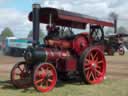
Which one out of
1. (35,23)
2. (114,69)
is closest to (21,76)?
(35,23)

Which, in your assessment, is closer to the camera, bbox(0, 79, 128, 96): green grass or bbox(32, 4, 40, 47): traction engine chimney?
bbox(0, 79, 128, 96): green grass

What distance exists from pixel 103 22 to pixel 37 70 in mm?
3466

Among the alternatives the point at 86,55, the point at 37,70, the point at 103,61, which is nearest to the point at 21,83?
the point at 37,70

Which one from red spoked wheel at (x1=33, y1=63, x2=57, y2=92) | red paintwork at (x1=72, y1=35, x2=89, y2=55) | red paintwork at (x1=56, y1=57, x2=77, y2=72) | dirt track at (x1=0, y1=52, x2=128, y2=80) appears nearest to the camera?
red spoked wheel at (x1=33, y1=63, x2=57, y2=92)

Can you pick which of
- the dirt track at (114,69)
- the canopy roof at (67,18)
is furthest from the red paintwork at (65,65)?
the dirt track at (114,69)

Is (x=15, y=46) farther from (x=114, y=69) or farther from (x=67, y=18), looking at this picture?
(x=67, y=18)

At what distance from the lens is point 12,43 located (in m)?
39.0

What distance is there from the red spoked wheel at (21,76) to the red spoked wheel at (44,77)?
2.18 ft

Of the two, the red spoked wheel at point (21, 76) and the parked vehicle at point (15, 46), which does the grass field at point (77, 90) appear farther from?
the parked vehicle at point (15, 46)

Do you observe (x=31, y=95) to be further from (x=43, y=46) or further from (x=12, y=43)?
(x=12, y=43)

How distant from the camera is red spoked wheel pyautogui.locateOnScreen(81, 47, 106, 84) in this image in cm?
1075

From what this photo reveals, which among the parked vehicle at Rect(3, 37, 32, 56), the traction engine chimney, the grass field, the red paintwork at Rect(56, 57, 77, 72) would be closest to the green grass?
the grass field

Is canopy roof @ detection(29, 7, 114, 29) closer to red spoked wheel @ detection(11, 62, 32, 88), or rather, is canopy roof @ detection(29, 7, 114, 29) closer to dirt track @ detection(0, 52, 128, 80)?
red spoked wheel @ detection(11, 62, 32, 88)

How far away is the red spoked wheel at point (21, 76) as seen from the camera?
403 inches
